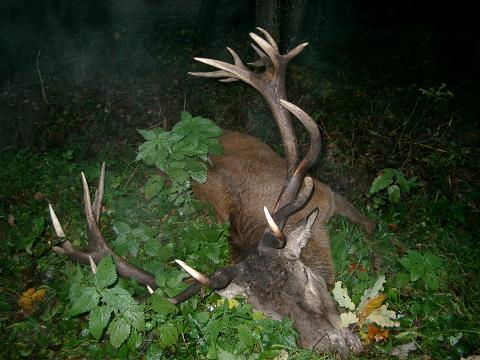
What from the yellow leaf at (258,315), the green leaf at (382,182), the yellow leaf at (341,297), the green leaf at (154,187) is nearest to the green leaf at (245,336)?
the yellow leaf at (258,315)

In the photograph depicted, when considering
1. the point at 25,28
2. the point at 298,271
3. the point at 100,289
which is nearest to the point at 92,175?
the point at 100,289

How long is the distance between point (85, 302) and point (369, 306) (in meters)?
2.32

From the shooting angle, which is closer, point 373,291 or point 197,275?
point 197,275

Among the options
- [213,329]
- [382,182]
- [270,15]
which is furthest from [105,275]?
[270,15]

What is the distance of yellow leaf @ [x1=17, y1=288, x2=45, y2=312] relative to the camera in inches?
164

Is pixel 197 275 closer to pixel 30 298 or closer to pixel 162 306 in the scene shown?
pixel 162 306

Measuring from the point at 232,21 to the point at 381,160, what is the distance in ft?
17.9

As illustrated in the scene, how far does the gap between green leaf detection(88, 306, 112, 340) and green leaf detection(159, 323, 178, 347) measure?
447 millimetres

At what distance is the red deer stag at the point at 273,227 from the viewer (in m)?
3.43

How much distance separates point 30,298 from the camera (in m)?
4.21

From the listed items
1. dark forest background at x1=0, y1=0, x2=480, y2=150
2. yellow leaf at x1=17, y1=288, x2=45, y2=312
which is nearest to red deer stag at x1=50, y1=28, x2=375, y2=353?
yellow leaf at x1=17, y1=288, x2=45, y2=312

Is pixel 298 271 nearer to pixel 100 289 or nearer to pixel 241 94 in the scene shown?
pixel 100 289

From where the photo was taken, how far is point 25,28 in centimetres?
874

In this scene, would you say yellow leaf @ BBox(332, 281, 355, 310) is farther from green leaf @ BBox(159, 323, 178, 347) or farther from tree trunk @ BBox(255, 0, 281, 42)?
tree trunk @ BBox(255, 0, 281, 42)
